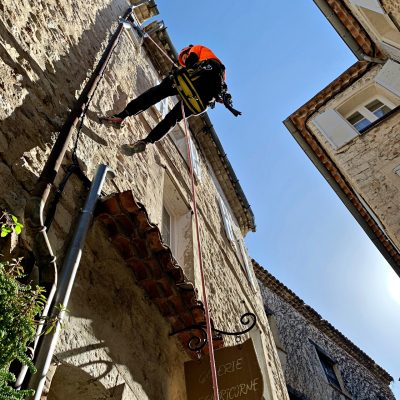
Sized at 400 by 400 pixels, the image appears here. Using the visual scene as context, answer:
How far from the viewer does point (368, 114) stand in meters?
10.5

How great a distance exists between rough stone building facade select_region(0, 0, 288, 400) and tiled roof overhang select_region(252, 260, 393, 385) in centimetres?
783

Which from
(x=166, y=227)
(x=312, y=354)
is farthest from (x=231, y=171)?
(x=312, y=354)

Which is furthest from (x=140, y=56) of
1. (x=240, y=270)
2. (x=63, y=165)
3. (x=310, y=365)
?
(x=310, y=365)

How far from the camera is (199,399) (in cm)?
313

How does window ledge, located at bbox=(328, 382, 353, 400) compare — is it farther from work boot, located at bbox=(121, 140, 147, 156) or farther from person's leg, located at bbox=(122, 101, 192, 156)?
work boot, located at bbox=(121, 140, 147, 156)

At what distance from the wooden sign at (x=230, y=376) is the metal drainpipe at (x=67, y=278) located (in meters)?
1.52

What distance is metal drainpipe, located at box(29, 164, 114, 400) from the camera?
70.6 inches

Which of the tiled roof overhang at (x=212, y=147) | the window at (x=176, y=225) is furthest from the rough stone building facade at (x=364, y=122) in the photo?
the window at (x=176, y=225)

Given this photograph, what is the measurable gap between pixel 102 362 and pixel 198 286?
2387 millimetres

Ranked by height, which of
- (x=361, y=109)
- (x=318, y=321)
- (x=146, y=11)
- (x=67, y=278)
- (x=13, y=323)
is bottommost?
(x=13, y=323)

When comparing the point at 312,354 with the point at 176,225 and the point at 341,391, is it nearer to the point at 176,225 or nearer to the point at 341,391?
the point at 341,391

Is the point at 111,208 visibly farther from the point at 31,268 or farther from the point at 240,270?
the point at 240,270

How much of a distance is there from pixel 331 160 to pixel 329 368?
6.78 metres

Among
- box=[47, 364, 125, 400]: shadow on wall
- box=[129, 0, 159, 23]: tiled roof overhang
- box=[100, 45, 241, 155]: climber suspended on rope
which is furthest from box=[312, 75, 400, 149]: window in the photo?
box=[47, 364, 125, 400]: shadow on wall
